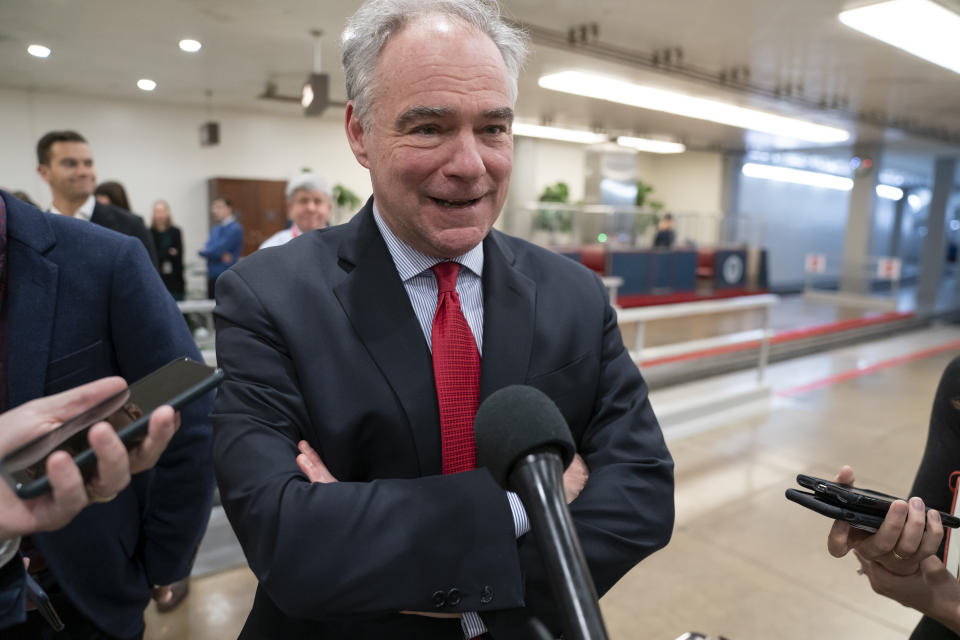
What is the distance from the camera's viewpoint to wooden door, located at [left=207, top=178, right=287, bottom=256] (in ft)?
37.6

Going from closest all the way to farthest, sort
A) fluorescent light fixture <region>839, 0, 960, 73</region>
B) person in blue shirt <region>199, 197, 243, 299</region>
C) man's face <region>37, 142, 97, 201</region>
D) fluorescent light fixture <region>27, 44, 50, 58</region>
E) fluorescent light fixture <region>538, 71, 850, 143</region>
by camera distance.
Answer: man's face <region>37, 142, 97, 201</region> < fluorescent light fixture <region>839, 0, 960, 73</region> < person in blue shirt <region>199, 197, 243, 299</region> < fluorescent light fixture <region>27, 44, 50, 58</region> < fluorescent light fixture <region>538, 71, 850, 143</region>

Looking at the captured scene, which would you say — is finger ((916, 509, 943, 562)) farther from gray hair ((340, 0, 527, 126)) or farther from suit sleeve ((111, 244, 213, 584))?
suit sleeve ((111, 244, 213, 584))

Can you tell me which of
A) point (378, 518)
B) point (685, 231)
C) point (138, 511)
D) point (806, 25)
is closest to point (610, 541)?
point (378, 518)

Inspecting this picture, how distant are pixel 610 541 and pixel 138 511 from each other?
957mm

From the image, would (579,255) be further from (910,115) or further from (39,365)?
(39,365)

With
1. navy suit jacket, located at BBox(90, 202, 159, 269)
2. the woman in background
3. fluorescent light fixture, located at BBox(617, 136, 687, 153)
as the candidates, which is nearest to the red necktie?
navy suit jacket, located at BBox(90, 202, 159, 269)

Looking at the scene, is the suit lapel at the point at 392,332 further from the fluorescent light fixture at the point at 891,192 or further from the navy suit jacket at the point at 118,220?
the fluorescent light fixture at the point at 891,192

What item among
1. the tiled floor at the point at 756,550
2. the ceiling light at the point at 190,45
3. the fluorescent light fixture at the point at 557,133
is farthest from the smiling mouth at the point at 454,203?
the fluorescent light fixture at the point at 557,133

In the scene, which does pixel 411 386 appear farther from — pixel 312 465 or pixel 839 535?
pixel 839 535

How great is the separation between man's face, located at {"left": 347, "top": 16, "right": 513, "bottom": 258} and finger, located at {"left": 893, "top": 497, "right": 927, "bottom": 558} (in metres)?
0.76

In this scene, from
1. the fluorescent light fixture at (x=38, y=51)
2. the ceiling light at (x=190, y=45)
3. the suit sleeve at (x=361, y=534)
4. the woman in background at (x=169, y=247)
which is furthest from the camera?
the fluorescent light fixture at (x=38, y=51)

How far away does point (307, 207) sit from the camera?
3928 millimetres

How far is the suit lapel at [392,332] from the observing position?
1.00m

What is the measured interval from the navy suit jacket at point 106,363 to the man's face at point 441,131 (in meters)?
0.56
